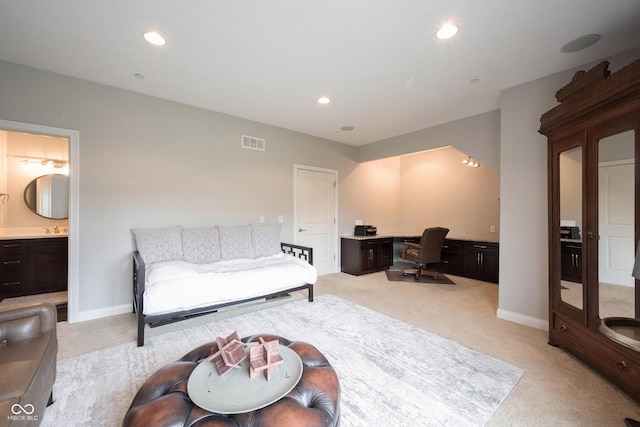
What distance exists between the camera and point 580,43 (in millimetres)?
2232

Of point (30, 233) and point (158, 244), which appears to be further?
point (30, 233)

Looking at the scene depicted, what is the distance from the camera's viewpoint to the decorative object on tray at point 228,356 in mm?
1301

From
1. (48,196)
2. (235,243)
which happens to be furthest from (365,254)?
(48,196)

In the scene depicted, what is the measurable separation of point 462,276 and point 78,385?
557 cm

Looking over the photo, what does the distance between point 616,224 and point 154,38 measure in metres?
3.96

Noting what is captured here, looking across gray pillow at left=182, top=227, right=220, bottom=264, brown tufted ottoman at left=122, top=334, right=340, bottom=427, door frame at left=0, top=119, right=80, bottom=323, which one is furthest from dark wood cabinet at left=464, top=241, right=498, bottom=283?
door frame at left=0, top=119, right=80, bottom=323

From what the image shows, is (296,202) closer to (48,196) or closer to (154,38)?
(154,38)

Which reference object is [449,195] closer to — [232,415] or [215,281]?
[215,281]

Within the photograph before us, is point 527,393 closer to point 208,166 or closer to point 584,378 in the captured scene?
point 584,378

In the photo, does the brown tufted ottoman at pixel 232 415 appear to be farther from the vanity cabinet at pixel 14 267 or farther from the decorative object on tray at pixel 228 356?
the vanity cabinet at pixel 14 267

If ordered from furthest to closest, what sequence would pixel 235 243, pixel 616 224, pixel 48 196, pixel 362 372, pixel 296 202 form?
pixel 296 202 → pixel 48 196 → pixel 235 243 → pixel 362 372 → pixel 616 224

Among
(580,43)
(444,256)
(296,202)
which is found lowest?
(444,256)

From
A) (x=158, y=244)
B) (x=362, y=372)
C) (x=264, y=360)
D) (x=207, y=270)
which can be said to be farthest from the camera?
(x=158, y=244)

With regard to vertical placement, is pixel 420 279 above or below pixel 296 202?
below
